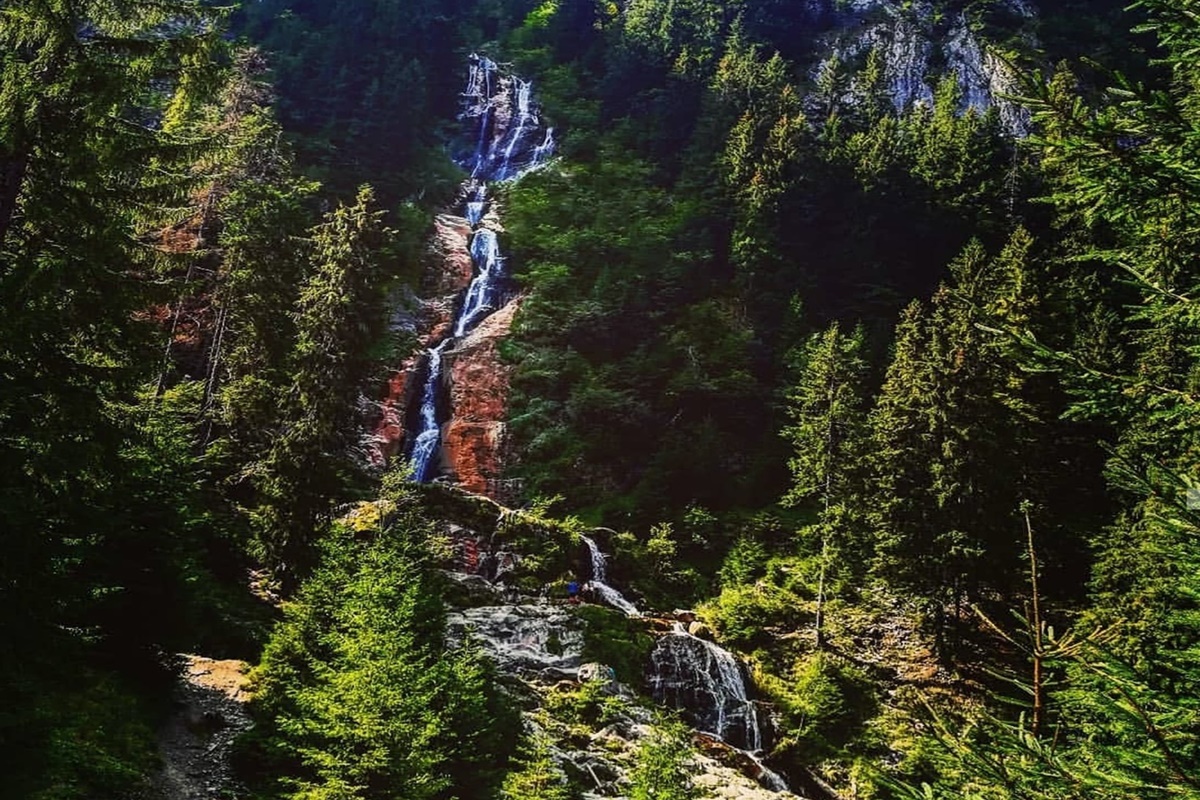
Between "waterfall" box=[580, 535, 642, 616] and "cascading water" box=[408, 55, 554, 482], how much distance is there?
9.49 m

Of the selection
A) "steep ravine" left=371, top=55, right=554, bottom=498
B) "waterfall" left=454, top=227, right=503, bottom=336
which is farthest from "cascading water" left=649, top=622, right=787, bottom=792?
"waterfall" left=454, top=227, right=503, bottom=336

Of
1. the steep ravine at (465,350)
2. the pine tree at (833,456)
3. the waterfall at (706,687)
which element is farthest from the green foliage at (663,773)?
the steep ravine at (465,350)

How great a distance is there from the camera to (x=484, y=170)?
55.0 metres

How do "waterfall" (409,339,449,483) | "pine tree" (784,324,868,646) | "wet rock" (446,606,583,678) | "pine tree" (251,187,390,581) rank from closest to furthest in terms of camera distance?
"wet rock" (446,606,583,678)
"pine tree" (251,187,390,581)
"pine tree" (784,324,868,646)
"waterfall" (409,339,449,483)

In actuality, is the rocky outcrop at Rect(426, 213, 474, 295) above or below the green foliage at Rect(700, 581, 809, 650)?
above

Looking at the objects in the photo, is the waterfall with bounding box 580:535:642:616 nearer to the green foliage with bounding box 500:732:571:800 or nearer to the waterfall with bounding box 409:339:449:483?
the waterfall with bounding box 409:339:449:483

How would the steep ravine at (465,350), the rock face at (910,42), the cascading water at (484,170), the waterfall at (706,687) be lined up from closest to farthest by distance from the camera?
the waterfall at (706,687)
the steep ravine at (465,350)
the cascading water at (484,170)
the rock face at (910,42)

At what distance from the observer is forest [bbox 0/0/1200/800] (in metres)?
8.41

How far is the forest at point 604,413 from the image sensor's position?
8.41 metres

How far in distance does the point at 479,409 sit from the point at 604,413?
6.21m

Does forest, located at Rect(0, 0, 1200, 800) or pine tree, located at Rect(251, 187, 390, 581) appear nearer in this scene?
forest, located at Rect(0, 0, 1200, 800)

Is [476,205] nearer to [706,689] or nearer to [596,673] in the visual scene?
[596,673]

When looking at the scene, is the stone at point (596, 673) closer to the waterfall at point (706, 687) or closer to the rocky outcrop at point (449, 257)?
the waterfall at point (706, 687)

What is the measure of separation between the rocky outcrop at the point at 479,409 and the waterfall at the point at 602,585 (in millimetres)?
7904
